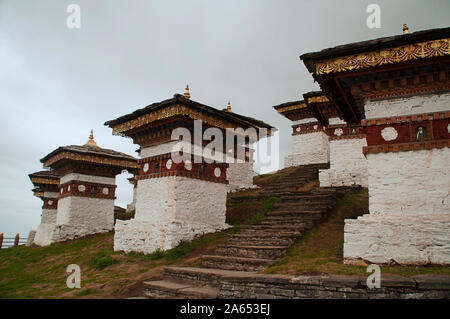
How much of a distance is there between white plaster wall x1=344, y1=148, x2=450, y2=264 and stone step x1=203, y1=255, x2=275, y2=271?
171cm

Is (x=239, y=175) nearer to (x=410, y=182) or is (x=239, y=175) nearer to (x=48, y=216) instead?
(x=48, y=216)

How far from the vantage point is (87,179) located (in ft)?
55.6

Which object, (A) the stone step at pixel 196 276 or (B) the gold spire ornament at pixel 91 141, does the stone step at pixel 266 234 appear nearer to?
(A) the stone step at pixel 196 276

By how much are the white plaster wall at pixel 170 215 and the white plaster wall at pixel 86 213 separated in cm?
582

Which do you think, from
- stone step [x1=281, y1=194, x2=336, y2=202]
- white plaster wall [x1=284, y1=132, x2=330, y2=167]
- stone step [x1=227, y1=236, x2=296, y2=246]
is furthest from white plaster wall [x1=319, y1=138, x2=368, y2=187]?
stone step [x1=227, y1=236, x2=296, y2=246]

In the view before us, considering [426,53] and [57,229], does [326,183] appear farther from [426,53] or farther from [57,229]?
A: [57,229]

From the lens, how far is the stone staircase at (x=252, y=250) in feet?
22.1

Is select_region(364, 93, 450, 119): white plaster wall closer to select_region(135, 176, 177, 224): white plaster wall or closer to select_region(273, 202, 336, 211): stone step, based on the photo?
select_region(273, 202, 336, 211): stone step

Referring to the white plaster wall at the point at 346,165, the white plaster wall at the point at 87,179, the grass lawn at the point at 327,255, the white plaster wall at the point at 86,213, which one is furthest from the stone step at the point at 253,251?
the white plaster wall at the point at 87,179

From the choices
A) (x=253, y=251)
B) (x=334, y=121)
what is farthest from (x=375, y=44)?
(x=334, y=121)

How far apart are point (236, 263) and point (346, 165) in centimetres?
927

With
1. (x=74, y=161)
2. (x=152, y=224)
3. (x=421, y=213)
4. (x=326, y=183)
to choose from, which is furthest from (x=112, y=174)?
(x=421, y=213)

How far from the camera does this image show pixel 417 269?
568cm

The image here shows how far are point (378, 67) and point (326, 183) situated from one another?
28.4 ft
